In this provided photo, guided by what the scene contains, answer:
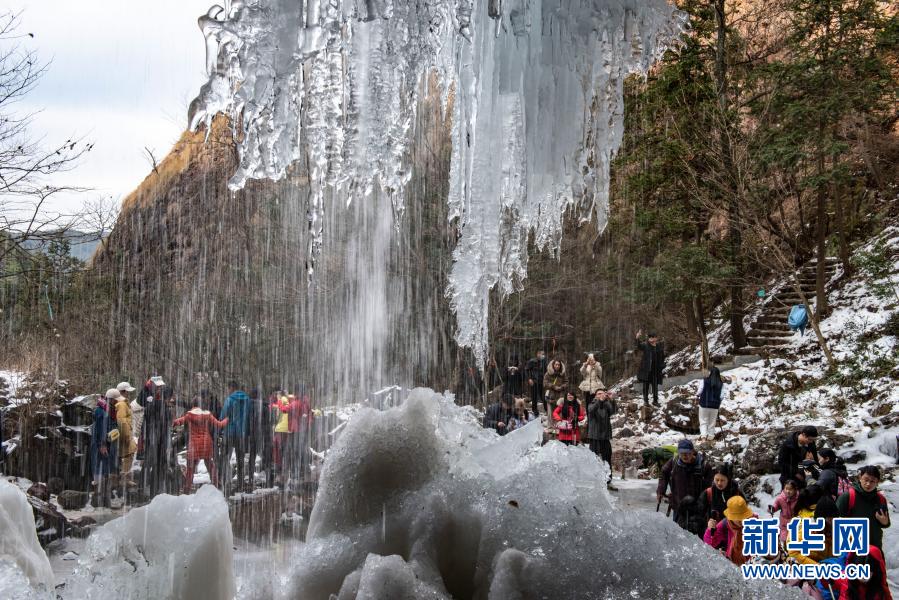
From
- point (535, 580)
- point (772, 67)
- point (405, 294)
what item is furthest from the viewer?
point (405, 294)

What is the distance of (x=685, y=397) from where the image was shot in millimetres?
16172

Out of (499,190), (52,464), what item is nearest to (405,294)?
(52,464)

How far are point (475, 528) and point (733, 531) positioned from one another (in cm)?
357

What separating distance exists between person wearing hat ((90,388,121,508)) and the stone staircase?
14.4 m

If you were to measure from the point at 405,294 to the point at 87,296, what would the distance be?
28.1 feet

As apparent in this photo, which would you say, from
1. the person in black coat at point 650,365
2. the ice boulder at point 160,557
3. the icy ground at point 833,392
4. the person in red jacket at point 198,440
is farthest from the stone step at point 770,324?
the ice boulder at point 160,557

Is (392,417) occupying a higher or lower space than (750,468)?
higher

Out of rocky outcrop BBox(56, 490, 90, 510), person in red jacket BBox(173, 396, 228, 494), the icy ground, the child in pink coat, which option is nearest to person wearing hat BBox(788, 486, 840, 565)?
the child in pink coat

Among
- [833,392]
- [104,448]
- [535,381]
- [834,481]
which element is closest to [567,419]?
[535,381]

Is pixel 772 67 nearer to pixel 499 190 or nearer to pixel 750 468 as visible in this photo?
pixel 750 468

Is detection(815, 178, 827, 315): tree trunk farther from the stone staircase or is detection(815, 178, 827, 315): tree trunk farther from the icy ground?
the stone staircase

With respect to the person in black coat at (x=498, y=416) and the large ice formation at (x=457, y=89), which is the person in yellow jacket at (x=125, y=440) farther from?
the large ice formation at (x=457, y=89)

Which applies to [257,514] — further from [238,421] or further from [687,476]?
[687,476]

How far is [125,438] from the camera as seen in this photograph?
10.6 metres
